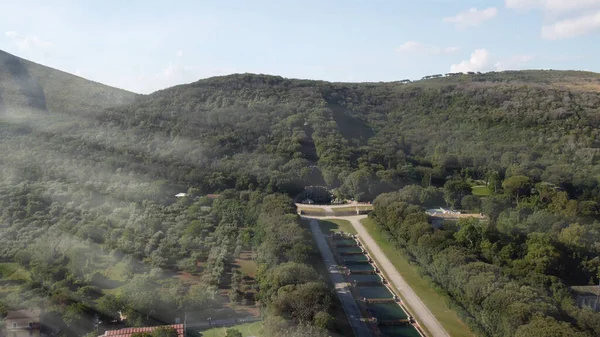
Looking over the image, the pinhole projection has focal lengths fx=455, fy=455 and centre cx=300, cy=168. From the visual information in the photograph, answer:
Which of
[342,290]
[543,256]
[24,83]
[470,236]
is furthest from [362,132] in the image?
[24,83]

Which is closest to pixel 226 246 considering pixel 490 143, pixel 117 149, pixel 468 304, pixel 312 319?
pixel 312 319

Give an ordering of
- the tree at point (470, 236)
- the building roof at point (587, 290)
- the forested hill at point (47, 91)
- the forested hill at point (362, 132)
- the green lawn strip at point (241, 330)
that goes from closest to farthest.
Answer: the green lawn strip at point (241, 330) → the building roof at point (587, 290) → the tree at point (470, 236) → the forested hill at point (362, 132) → the forested hill at point (47, 91)

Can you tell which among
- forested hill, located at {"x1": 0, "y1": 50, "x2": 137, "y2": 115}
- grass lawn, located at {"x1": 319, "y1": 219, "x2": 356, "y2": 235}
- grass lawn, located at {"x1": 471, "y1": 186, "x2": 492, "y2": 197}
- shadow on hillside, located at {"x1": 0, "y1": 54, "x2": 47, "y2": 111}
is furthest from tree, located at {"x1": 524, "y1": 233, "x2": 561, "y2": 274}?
shadow on hillside, located at {"x1": 0, "y1": 54, "x2": 47, "y2": 111}

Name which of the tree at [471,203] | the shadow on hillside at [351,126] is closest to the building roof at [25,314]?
the tree at [471,203]

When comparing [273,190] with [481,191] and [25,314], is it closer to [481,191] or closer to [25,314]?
[481,191]

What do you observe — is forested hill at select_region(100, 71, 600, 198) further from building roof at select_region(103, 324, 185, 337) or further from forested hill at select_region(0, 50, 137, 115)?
building roof at select_region(103, 324, 185, 337)

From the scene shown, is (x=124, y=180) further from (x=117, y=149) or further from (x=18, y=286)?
(x=18, y=286)

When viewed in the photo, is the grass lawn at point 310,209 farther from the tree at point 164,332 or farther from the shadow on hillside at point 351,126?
the tree at point 164,332
